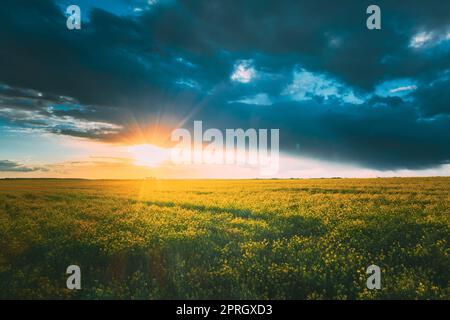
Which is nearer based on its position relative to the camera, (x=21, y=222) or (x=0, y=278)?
(x=0, y=278)

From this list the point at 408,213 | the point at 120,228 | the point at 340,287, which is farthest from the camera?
the point at 408,213

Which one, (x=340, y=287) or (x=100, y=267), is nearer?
(x=340, y=287)

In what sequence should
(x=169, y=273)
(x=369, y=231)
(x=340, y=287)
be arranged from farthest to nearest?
(x=369, y=231) → (x=169, y=273) → (x=340, y=287)

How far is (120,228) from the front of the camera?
1396 centimetres
